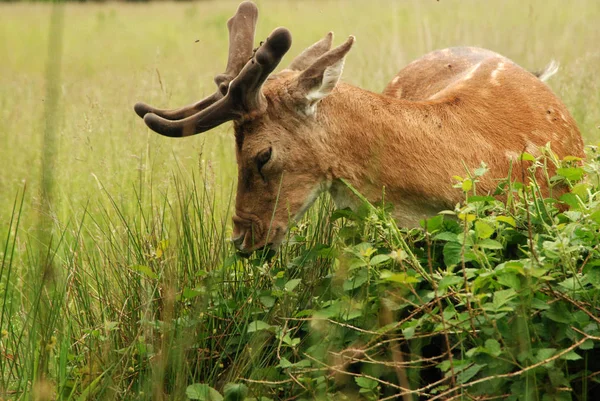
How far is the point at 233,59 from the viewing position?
3.73 metres

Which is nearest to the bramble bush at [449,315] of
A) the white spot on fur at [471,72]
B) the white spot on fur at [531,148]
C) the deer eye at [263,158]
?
the deer eye at [263,158]

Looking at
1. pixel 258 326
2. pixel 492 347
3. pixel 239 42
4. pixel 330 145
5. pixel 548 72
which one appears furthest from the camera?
pixel 548 72

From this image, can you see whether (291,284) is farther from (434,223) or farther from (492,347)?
(492,347)

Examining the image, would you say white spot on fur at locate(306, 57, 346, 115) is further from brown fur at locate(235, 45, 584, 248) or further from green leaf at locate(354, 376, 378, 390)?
green leaf at locate(354, 376, 378, 390)

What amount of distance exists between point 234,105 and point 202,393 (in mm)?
1161

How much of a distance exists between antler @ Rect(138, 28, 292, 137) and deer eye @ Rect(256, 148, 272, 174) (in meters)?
0.17

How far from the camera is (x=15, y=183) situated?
5840 millimetres

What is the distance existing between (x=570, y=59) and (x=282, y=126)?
516 cm

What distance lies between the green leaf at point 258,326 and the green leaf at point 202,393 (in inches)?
9.4

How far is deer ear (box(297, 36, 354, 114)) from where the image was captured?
10.9 feet

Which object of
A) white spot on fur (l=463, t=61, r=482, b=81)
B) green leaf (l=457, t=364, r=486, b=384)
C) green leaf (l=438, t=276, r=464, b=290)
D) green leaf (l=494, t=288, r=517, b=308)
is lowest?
green leaf (l=457, t=364, r=486, b=384)

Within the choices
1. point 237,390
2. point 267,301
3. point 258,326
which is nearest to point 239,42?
point 267,301

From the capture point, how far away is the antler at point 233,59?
363 cm

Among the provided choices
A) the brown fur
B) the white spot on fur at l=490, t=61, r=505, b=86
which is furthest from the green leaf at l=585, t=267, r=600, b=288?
the white spot on fur at l=490, t=61, r=505, b=86
